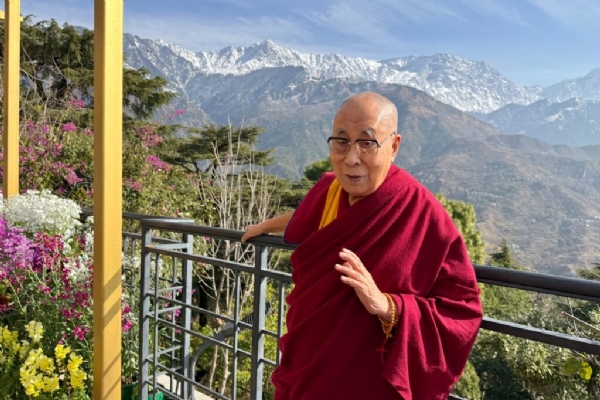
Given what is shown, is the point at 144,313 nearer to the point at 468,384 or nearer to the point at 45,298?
the point at 45,298

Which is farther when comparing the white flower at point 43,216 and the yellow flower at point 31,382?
the white flower at point 43,216

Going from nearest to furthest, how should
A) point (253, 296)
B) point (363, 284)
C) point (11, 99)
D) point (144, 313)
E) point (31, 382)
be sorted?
point (363, 284) → point (253, 296) → point (31, 382) → point (144, 313) → point (11, 99)

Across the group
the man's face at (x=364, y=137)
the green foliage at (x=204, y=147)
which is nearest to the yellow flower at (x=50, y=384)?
the man's face at (x=364, y=137)

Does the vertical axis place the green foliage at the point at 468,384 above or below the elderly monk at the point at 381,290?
Result: below

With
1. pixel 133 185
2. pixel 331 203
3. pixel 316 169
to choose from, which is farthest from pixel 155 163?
pixel 316 169

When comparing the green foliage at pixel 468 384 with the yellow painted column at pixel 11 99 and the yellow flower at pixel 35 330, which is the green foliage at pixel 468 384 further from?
the yellow flower at pixel 35 330

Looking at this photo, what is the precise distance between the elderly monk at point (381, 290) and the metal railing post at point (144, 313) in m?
1.43

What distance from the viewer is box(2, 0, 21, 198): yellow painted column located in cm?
397

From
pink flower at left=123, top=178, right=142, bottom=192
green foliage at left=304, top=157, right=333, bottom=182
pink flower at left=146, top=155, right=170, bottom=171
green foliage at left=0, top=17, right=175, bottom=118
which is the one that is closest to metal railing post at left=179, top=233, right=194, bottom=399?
pink flower at left=123, top=178, right=142, bottom=192

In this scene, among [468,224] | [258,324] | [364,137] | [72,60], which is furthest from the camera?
[468,224]

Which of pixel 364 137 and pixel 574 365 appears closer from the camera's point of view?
pixel 364 137

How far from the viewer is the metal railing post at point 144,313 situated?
239cm

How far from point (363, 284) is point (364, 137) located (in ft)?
1.04

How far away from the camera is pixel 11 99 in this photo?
403cm
